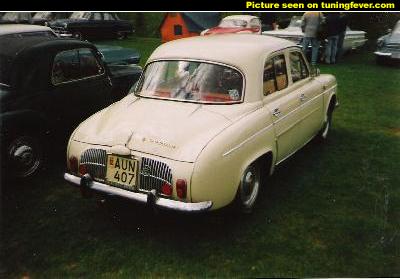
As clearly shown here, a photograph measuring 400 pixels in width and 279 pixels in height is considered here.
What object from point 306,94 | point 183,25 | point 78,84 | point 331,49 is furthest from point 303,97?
point 183,25

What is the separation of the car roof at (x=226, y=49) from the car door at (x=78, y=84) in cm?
131

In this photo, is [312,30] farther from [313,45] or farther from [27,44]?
[27,44]

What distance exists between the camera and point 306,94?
493 cm

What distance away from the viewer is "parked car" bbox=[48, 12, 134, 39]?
58.7 ft

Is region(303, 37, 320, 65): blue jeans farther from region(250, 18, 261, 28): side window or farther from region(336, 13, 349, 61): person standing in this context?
region(250, 18, 261, 28): side window

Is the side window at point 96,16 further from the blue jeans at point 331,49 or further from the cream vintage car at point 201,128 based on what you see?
the cream vintage car at point 201,128

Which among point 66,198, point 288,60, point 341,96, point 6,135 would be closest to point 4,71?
point 6,135

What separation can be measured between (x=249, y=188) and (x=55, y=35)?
221 inches

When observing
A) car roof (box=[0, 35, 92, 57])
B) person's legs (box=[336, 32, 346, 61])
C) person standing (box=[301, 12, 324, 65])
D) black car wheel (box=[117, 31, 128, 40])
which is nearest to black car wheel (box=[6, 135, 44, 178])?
car roof (box=[0, 35, 92, 57])

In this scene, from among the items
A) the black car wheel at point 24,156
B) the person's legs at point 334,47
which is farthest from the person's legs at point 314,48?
the black car wheel at point 24,156

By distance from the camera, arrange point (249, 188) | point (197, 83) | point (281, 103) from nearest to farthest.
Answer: point (249, 188) < point (197, 83) < point (281, 103)

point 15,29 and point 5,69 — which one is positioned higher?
point 15,29

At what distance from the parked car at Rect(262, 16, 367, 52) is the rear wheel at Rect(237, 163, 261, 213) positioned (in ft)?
29.6
